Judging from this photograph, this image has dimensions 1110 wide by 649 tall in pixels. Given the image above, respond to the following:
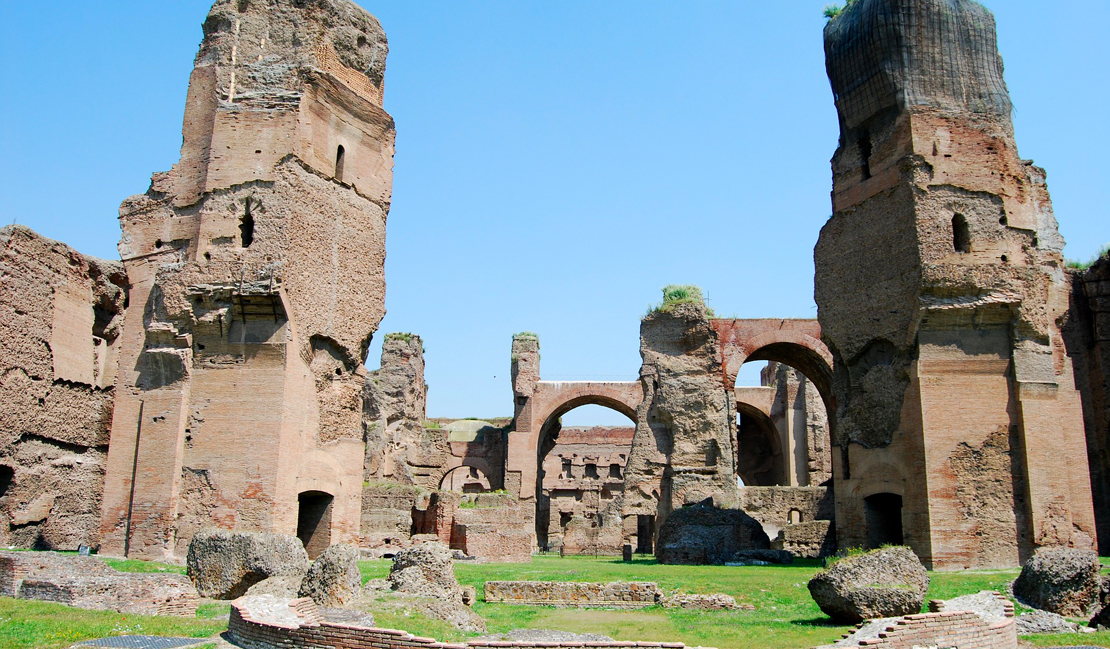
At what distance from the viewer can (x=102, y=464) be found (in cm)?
1412

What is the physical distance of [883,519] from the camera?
606 inches

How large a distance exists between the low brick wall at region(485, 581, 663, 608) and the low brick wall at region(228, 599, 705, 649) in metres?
3.27

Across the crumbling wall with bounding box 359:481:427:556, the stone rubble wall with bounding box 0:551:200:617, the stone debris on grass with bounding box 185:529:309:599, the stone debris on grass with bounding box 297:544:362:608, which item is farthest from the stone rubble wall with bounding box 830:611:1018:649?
the crumbling wall with bounding box 359:481:427:556

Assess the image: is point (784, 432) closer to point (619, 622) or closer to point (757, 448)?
point (757, 448)

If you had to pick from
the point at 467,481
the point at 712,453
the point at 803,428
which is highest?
the point at 803,428

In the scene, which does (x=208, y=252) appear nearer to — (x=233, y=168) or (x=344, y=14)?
(x=233, y=168)

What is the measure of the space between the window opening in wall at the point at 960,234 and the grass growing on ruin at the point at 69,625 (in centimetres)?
1204

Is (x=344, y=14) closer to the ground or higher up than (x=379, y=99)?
higher up

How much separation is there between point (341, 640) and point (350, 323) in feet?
29.9

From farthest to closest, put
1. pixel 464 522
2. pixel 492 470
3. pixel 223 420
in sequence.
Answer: pixel 492 470, pixel 464 522, pixel 223 420

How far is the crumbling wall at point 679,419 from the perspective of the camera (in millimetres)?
20594

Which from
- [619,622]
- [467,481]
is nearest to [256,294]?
[619,622]

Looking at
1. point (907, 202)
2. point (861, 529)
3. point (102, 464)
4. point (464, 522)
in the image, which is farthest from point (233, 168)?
point (861, 529)

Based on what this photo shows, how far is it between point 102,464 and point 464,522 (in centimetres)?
654
